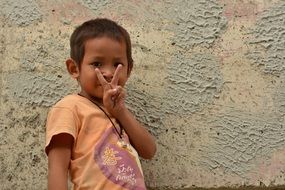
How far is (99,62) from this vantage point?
1689 mm

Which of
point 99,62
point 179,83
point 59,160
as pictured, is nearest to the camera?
point 59,160

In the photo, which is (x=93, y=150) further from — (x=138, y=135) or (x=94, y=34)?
(x=94, y=34)

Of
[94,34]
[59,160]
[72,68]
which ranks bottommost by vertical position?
[59,160]

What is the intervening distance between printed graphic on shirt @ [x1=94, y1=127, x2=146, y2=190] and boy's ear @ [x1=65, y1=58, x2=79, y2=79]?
22 cm

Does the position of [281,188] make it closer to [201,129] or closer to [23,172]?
[201,129]

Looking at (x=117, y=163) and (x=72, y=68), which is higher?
(x=72, y=68)

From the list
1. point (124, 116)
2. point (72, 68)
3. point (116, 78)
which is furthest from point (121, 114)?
point (72, 68)

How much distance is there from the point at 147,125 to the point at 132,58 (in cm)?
23

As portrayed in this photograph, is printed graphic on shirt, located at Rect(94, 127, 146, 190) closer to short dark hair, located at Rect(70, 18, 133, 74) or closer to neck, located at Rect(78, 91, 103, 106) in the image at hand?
neck, located at Rect(78, 91, 103, 106)

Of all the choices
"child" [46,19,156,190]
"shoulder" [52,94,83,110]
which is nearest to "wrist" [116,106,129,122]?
"child" [46,19,156,190]

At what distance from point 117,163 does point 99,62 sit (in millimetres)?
306

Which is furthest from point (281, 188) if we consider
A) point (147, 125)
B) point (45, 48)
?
point (45, 48)

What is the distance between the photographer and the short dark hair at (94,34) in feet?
5.65

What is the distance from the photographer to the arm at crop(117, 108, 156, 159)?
1.70 meters
